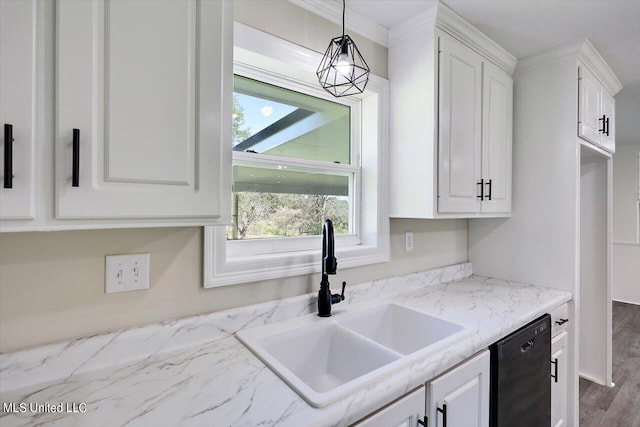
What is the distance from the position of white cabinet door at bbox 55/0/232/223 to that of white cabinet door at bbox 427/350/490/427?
3.01ft

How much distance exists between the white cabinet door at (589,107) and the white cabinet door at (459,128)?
2.13ft

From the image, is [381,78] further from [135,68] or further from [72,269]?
[72,269]

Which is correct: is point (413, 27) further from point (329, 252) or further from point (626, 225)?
point (626, 225)

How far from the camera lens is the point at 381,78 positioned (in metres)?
1.80

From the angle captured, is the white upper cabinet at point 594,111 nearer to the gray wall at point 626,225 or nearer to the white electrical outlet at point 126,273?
the white electrical outlet at point 126,273

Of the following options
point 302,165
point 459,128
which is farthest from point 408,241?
point 302,165

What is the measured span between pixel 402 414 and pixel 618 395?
99.2 inches

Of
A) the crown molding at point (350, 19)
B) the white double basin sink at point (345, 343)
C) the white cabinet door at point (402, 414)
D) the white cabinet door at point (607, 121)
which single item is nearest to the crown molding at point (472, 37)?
the crown molding at point (350, 19)

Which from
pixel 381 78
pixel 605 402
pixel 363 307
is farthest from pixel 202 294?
pixel 605 402

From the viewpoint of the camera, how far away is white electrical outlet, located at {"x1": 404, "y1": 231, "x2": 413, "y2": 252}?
6.45 feet

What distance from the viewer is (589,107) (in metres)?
2.06

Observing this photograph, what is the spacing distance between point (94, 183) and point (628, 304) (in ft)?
20.9

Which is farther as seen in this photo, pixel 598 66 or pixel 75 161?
pixel 598 66

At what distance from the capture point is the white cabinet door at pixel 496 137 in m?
1.92
